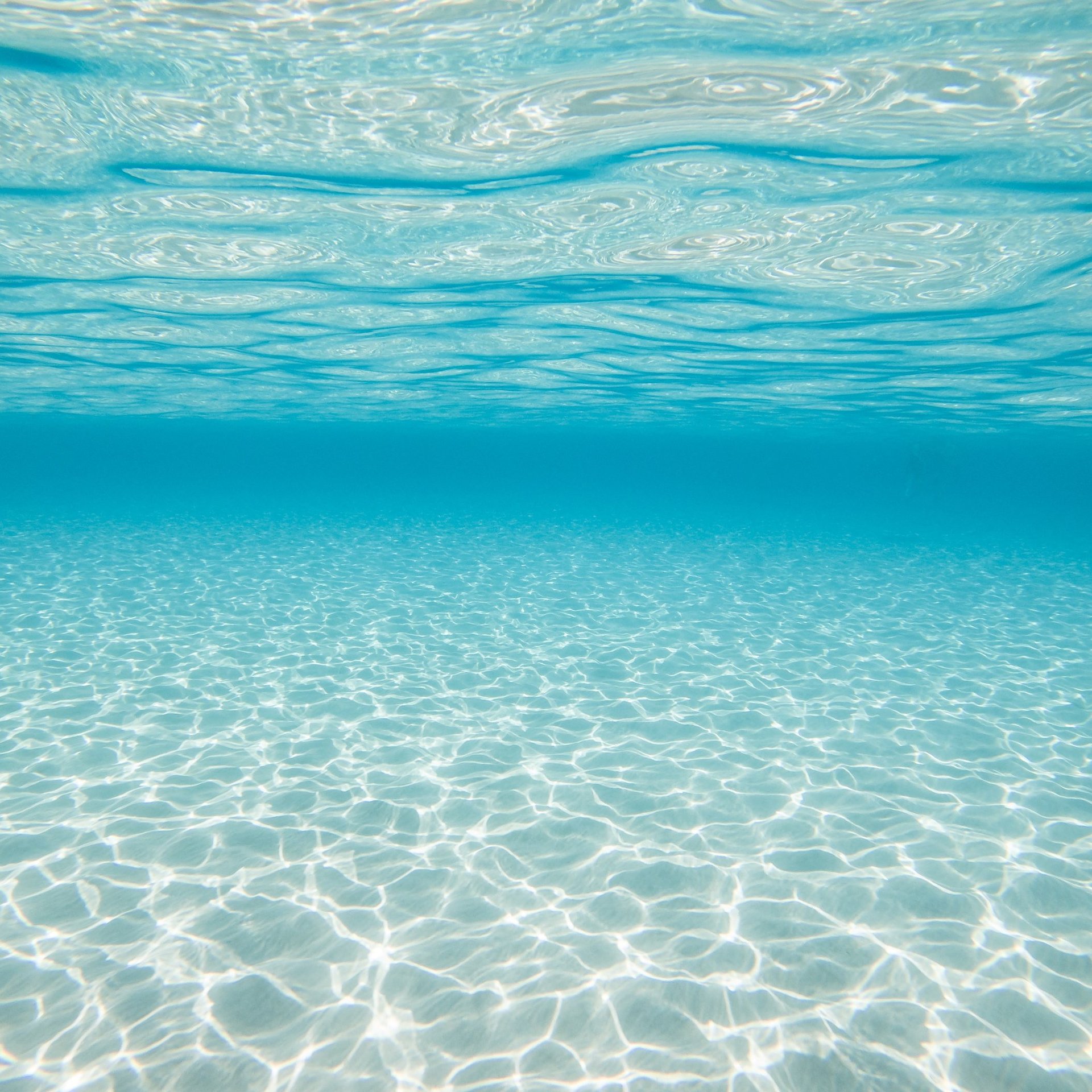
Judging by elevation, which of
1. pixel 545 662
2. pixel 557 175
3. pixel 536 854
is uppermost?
pixel 557 175

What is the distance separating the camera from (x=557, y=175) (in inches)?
283

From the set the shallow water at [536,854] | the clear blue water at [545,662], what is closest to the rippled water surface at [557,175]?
the clear blue water at [545,662]

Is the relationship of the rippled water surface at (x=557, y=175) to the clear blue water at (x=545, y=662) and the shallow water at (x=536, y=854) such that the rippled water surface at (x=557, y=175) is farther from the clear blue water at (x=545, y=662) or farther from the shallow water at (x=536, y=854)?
the shallow water at (x=536, y=854)

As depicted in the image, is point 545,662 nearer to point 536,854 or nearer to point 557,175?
point 536,854

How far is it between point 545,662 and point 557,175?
636cm

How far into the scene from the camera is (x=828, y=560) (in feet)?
64.5

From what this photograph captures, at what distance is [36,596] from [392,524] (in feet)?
44.3

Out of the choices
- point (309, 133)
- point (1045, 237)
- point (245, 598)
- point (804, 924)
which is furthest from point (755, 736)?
point (245, 598)

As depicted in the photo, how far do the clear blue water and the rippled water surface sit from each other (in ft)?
0.16

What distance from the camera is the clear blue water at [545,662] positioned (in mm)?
4039

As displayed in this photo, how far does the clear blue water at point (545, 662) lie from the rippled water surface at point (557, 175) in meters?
0.05

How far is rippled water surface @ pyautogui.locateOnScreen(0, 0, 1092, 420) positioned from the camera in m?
5.10

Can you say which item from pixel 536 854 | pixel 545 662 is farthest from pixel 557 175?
pixel 536 854

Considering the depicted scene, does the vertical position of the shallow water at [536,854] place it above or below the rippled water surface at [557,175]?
below
